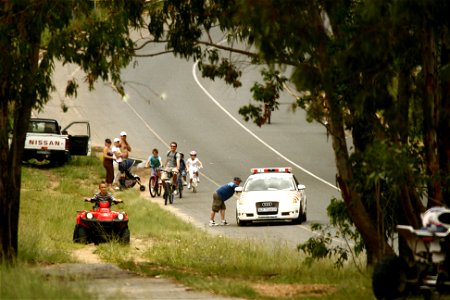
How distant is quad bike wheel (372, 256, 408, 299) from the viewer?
1441 centimetres

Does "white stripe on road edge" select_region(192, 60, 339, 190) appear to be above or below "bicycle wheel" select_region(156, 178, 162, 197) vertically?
above

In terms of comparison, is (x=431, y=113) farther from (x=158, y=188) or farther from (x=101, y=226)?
(x=158, y=188)

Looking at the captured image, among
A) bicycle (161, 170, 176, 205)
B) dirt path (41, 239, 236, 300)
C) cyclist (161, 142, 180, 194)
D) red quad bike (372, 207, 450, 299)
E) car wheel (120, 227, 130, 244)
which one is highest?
cyclist (161, 142, 180, 194)

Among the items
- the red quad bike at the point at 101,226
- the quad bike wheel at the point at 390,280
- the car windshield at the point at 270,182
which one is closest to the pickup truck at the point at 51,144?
the car windshield at the point at 270,182

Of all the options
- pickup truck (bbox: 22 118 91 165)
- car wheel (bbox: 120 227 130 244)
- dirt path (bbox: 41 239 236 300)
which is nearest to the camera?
dirt path (bbox: 41 239 236 300)

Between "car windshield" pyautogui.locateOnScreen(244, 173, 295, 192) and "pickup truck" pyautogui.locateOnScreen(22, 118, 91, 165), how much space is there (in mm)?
10284

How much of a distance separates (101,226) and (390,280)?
13.9 metres

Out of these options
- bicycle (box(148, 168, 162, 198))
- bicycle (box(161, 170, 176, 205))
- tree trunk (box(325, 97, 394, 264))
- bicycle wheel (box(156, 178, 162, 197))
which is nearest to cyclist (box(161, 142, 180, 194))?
bicycle (box(161, 170, 176, 205))

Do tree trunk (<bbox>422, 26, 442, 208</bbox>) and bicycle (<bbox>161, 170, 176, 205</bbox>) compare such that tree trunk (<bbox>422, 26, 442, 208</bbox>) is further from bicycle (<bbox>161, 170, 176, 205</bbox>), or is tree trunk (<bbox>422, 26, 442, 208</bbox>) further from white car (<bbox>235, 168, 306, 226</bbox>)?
bicycle (<bbox>161, 170, 176, 205</bbox>)

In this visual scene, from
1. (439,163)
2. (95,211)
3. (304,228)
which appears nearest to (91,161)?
(304,228)

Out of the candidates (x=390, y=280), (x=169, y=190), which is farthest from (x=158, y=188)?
(x=390, y=280)

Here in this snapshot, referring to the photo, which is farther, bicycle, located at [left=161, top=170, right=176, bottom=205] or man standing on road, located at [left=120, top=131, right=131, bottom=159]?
man standing on road, located at [left=120, top=131, right=131, bottom=159]

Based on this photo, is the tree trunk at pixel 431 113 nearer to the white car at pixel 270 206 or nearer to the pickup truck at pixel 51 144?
the white car at pixel 270 206

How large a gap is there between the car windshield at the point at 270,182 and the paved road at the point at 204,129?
1911 mm
